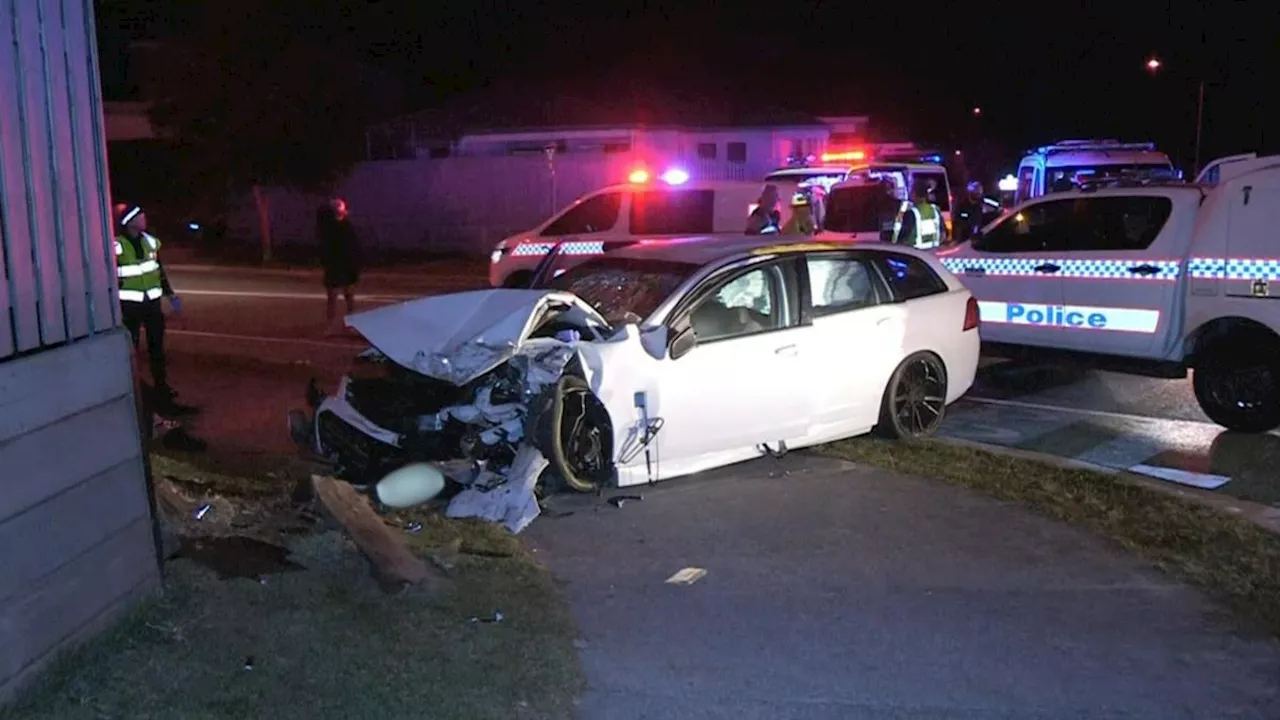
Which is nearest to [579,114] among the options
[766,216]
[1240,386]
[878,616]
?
[766,216]

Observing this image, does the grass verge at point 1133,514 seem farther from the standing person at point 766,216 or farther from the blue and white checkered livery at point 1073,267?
the standing person at point 766,216

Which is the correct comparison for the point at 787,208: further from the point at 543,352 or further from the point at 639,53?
the point at 639,53

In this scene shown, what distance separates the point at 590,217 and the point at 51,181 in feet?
35.5

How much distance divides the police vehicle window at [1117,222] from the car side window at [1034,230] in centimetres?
8

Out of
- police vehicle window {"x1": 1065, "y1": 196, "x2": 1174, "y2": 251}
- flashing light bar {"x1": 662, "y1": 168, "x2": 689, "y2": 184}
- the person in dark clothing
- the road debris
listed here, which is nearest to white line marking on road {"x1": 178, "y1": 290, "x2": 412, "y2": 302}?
flashing light bar {"x1": 662, "y1": 168, "x2": 689, "y2": 184}

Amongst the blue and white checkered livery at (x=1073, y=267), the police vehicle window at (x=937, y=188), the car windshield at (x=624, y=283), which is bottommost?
the blue and white checkered livery at (x=1073, y=267)

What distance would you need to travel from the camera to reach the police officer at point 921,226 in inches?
607

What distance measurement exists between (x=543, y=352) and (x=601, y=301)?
112 cm

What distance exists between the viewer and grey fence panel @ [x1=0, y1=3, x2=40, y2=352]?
4645 mm

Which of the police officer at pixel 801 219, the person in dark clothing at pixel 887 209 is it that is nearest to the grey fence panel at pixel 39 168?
the police officer at pixel 801 219

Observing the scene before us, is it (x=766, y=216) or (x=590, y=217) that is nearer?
(x=766, y=216)

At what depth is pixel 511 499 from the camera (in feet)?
23.5

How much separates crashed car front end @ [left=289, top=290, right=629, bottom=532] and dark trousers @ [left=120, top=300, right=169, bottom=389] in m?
3.26

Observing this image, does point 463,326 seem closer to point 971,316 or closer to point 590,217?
point 971,316
